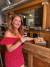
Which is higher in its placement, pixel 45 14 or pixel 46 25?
pixel 45 14

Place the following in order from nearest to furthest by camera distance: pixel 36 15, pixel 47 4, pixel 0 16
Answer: pixel 47 4 < pixel 36 15 < pixel 0 16

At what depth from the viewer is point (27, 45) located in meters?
1.26

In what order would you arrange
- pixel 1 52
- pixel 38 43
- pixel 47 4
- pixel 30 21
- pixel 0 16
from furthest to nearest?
pixel 0 16
pixel 30 21
pixel 47 4
pixel 1 52
pixel 38 43

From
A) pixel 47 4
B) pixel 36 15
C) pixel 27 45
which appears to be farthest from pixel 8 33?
pixel 36 15

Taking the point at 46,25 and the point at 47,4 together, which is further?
the point at 46,25

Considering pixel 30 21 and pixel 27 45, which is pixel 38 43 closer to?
pixel 27 45

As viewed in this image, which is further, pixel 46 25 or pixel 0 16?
pixel 0 16

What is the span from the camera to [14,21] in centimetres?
100

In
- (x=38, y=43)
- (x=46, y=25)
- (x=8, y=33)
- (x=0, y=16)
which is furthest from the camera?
(x=0, y=16)

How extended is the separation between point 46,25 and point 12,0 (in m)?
2.23

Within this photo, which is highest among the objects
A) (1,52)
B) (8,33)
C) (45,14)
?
(45,14)

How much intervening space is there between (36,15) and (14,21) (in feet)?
12.0

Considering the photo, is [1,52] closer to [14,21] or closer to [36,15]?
[14,21]

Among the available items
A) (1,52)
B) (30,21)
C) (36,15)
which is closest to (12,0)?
(36,15)
